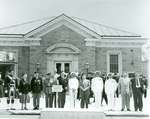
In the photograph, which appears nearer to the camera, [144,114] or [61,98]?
[144,114]

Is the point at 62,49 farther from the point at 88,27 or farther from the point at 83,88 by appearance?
the point at 83,88

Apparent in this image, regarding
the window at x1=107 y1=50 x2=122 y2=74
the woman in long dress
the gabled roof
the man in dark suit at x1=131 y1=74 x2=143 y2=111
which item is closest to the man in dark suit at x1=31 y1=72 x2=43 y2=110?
the woman in long dress

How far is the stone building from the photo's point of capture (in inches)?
993

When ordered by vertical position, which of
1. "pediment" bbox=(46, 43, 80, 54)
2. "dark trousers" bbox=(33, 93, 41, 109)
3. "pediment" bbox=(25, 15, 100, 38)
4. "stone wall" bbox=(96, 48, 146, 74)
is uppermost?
"pediment" bbox=(25, 15, 100, 38)

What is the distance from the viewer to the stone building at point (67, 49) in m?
25.2

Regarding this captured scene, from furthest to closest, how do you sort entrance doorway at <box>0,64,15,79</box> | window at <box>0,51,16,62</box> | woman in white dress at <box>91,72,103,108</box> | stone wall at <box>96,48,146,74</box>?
stone wall at <box>96,48,146,74</box> → window at <box>0,51,16,62</box> → entrance doorway at <box>0,64,15,79</box> → woman in white dress at <box>91,72,103,108</box>

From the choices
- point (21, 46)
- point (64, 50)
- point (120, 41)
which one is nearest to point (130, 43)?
point (120, 41)

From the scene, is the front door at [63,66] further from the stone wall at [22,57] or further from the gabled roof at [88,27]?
the gabled roof at [88,27]

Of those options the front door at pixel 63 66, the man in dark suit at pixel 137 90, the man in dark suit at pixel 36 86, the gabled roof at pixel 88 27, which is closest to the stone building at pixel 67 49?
the front door at pixel 63 66

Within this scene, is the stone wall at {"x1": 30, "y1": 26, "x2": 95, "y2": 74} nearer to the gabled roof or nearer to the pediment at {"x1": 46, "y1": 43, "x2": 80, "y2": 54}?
the pediment at {"x1": 46, "y1": 43, "x2": 80, "y2": 54}

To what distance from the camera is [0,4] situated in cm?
1308

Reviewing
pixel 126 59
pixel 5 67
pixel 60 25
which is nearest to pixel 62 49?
pixel 60 25

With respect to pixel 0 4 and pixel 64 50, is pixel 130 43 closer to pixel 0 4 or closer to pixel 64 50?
pixel 64 50

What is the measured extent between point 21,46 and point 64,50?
9.31ft
